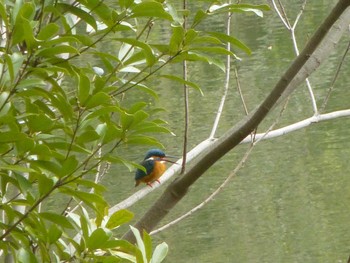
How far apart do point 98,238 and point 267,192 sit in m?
5.50

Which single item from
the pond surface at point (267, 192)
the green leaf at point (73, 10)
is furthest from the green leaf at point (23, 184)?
the pond surface at point (267, 192)

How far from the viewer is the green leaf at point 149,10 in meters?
1.21

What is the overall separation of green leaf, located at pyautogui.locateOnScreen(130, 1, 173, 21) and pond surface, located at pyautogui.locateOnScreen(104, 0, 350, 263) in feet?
14.3

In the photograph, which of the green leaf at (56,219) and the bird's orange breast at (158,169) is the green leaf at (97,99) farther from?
the bird's orange breast at (158,169)

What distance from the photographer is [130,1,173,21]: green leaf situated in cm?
121

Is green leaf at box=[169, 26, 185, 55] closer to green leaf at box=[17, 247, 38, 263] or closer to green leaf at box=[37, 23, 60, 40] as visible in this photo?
green leaf at box=[37, 23, 60, 40]

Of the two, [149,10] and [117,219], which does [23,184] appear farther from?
[149,10]

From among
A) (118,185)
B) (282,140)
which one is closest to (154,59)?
→ (118,185)

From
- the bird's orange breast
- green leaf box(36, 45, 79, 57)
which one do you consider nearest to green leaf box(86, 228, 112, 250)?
green leaf box(36, 45, 79, 57)

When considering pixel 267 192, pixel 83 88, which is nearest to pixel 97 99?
pixel 83 88

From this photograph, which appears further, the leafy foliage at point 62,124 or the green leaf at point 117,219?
the green leaf at point 117,219

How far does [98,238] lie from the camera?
117 centimetres

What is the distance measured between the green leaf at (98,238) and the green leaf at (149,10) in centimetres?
28

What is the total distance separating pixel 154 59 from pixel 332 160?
5729mm
